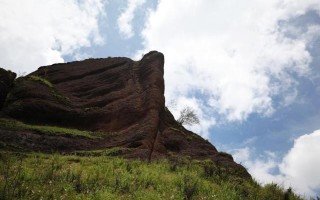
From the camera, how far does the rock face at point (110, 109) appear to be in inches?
1028

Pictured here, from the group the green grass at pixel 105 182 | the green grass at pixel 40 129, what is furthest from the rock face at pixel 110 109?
the green grass at pixel 105 182

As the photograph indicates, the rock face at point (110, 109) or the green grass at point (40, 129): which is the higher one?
the rock face at point (110, 109)

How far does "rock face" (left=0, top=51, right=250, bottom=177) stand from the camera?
2611 cm

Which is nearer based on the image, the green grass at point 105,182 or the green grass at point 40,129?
the green grass at point 105,182

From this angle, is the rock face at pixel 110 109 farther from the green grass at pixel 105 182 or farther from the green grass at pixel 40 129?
the green grass at pixel 105 182

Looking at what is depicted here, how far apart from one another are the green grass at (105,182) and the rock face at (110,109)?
15.5ft

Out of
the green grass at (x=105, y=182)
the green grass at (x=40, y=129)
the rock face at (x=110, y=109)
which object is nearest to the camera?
the green grass at (x=105, y=182)

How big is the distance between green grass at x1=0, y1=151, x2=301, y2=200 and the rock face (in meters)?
4.73

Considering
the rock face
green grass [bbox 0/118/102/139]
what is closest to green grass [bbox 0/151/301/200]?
the rock face

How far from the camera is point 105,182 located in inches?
592

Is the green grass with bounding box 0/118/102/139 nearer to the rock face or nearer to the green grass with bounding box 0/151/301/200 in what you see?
the rock face

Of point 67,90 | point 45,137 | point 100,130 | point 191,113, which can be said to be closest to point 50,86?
point 67,90

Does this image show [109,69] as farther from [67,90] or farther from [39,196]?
[39,196]

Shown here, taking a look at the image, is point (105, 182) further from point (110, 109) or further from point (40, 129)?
point (110, 109)
